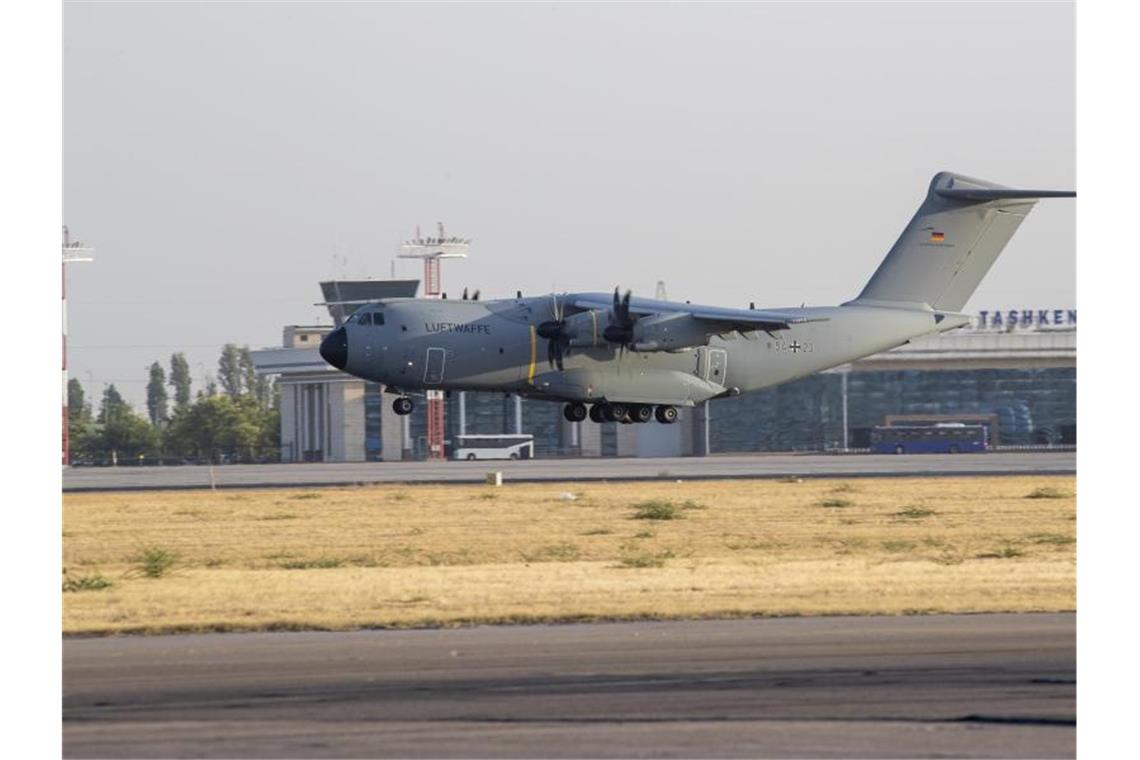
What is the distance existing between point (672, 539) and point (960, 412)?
72.1 meters

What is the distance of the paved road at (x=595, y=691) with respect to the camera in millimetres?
13523

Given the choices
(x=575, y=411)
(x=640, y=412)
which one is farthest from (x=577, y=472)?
(x=640, y=412)

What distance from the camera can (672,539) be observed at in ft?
108

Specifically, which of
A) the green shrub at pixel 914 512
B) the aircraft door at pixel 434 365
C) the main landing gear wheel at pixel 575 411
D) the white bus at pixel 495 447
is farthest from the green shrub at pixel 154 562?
the white bus at pixel 495 447

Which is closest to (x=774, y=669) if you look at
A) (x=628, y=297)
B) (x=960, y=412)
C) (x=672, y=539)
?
(x=672, y=539)

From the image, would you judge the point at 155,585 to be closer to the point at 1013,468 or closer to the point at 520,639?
the point at 520,639

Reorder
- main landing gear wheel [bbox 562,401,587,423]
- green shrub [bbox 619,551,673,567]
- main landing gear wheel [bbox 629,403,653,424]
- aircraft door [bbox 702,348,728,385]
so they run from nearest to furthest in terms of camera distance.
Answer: green shrub [bbox 619,551,673,567] < aircraft door [bbox 702,348,728,385] < main landing gear wheel [bbox 629,403,653,424] < main landing gear wheel [bbox 562,401,587,423]

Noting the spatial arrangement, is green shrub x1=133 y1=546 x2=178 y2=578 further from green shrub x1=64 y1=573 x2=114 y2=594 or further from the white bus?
the white bus

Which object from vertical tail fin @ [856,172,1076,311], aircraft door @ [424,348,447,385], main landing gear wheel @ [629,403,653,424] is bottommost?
main landing gear wheel @ [629,403,653,424]

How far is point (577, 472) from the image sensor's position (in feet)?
212

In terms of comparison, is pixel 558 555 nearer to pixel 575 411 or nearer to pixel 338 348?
pixel 338 348

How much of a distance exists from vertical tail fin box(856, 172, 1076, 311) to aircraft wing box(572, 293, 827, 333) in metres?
4.03

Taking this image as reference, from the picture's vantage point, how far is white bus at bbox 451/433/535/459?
96312 mm

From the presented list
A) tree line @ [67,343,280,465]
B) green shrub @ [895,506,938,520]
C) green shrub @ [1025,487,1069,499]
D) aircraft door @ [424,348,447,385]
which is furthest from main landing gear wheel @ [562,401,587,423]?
tree line @ [67,343,280,465]
